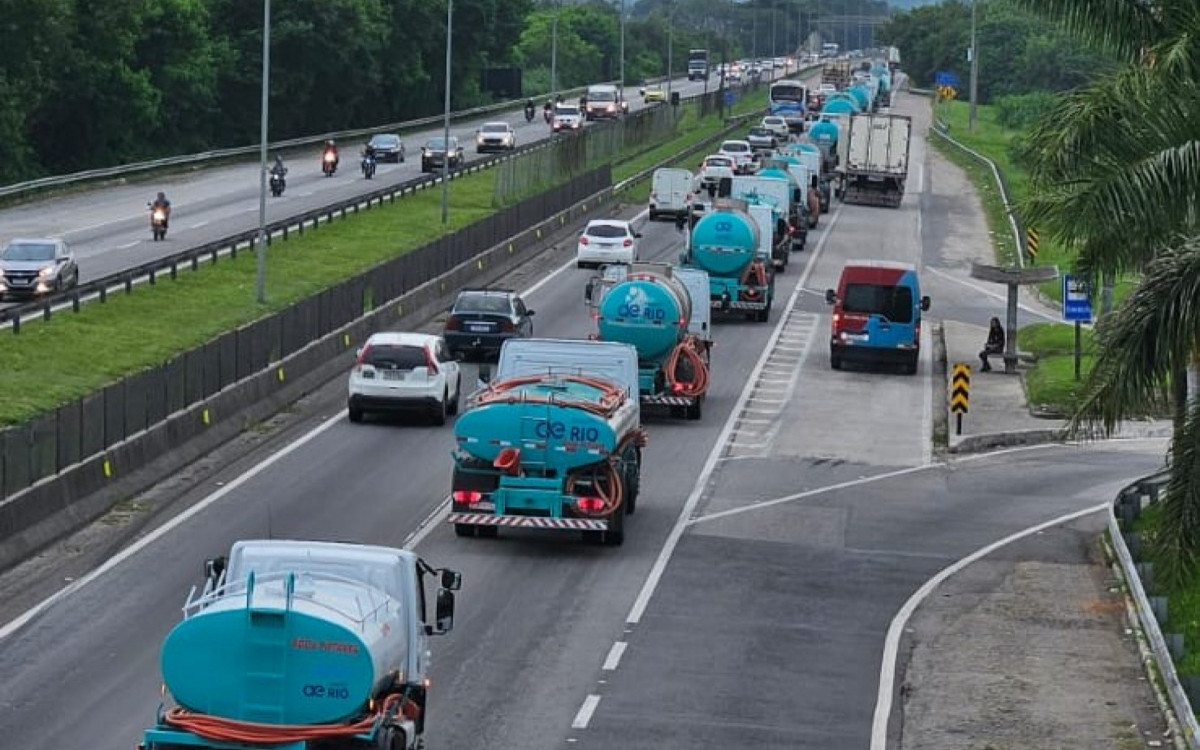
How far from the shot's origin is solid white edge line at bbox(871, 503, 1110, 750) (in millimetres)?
25328

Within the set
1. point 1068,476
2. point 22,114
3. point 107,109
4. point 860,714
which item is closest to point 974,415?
point 1068,476

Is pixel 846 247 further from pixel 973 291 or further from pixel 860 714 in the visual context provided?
pixel 860 714

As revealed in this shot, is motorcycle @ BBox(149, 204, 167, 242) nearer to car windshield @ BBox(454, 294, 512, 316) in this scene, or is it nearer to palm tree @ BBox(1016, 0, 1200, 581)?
car windshield @ BBox(454, 294, 512, 316)

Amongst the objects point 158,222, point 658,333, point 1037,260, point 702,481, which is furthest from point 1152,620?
point 1037,260

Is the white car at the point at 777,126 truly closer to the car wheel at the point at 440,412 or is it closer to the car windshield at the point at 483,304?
the car windshield at the point at 483,304

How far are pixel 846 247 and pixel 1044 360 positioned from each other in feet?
86.2

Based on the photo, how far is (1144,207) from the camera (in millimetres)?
27625

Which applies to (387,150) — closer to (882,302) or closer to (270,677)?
(882,302)

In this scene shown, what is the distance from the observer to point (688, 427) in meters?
46.5

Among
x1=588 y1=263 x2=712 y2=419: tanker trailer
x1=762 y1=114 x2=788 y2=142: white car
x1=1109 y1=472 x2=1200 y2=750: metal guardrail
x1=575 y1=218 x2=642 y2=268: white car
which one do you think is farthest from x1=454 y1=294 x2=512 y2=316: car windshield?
x1=762 y1=114 x2=788 y2=142: white car

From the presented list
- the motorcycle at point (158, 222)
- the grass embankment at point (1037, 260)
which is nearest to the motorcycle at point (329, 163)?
the grass embankment at point (1037, 260)

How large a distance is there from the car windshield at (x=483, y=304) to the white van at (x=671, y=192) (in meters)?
36.3

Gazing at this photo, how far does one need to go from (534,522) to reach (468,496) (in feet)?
3.28

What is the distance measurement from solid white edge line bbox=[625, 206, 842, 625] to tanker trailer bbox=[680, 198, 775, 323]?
1.03 meters
